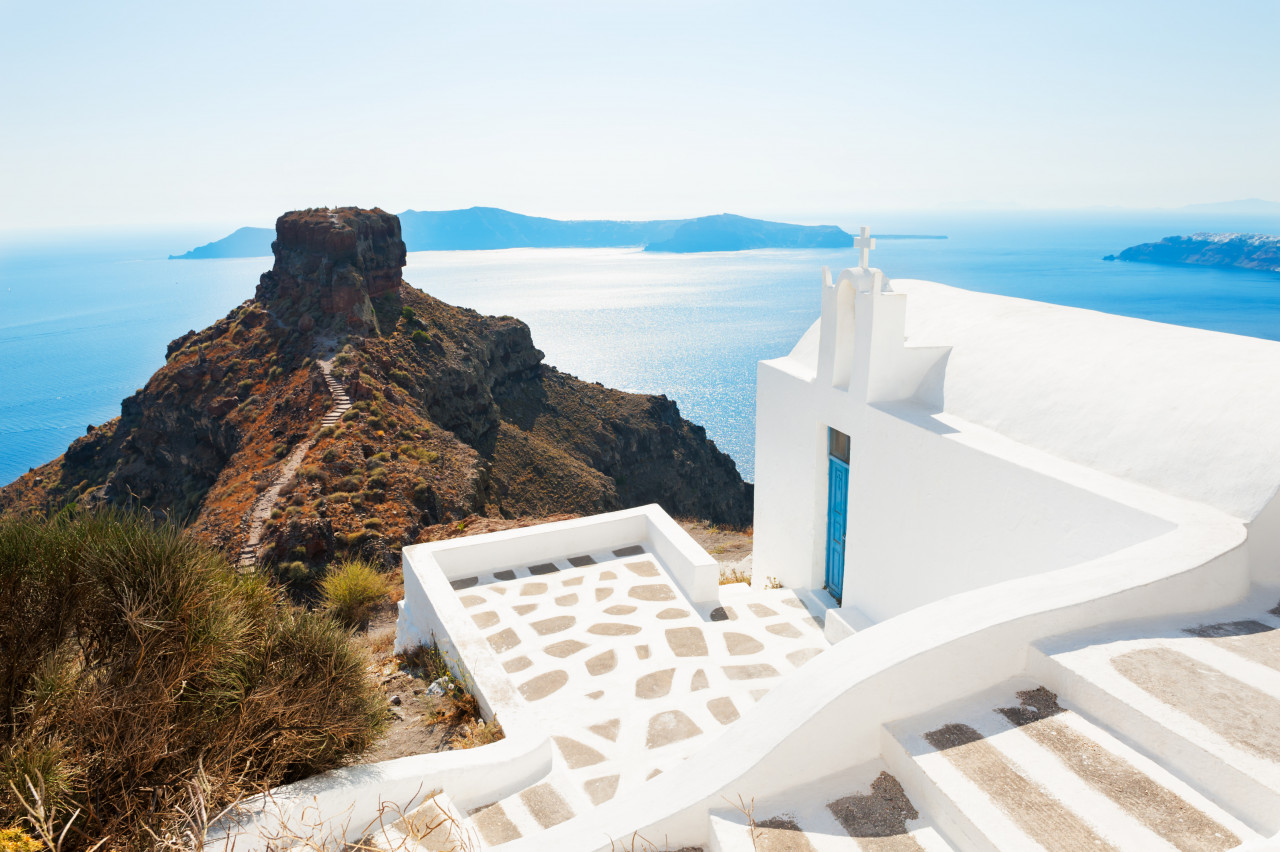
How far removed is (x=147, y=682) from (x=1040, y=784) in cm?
342

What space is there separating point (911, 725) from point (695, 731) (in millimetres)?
2459

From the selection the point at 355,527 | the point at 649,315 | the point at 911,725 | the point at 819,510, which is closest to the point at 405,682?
the point at 819,510

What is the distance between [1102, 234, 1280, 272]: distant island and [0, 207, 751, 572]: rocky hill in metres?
93.5

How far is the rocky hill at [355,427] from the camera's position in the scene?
1975 centimetres

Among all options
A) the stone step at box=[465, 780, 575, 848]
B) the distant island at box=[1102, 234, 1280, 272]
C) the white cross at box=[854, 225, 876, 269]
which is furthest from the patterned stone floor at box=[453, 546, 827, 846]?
the distant island at box=[1102, 234, 1280, 272]

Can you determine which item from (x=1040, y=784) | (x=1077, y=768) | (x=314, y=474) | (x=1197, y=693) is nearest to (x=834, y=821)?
(x=1040, y=784)

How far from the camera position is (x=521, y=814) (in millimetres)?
3900

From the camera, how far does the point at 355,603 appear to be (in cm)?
925

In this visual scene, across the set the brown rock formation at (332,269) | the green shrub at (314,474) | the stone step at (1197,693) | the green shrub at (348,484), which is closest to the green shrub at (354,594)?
the stone step at (1197,693)

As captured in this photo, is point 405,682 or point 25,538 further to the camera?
point 405,682

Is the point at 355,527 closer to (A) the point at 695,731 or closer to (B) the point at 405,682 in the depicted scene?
(B) the point at 405,682

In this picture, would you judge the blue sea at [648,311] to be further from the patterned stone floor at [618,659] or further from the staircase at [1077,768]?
the staircase at [1077,768]

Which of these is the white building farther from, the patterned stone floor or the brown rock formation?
the brown rock formation

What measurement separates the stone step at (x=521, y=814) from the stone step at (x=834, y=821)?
64.9 inches
